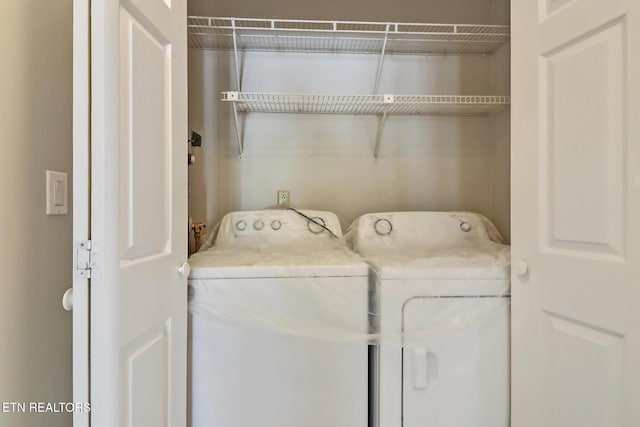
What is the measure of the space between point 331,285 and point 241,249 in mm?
570

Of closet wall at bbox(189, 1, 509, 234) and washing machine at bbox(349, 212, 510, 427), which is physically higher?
closet wall at bbox(189, 1, 509, 234)

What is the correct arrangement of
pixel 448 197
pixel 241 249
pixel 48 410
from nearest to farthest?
pixel 48 410
pixel 241 249
pixel 448 197

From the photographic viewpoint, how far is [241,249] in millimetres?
1676

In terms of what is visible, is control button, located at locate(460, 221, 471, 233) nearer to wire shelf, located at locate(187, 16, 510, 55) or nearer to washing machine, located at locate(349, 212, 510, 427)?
washing machine, located at locate(349, 212, 510, 427)

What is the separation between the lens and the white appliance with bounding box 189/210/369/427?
126 cm

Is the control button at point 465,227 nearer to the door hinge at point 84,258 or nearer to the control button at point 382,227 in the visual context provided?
the control button at point 382,227

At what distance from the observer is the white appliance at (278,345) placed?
1.26 m

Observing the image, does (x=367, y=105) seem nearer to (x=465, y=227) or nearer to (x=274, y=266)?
(x=465, y=227)

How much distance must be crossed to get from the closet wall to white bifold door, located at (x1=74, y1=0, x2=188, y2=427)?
3.06 ft
